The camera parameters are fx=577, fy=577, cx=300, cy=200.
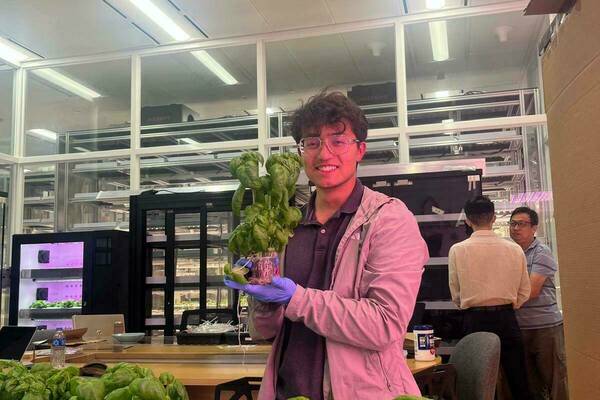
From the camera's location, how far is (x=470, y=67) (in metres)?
6.69

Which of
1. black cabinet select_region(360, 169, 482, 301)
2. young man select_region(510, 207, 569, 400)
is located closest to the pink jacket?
young man select_region(510, 207, 569, 400)

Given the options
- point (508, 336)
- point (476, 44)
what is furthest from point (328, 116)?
point (476, 44)

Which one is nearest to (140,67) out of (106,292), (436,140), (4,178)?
(4,178)

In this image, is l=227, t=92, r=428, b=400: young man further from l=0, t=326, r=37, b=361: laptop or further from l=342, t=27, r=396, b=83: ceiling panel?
l=342, t=27, r=396, b=83: ceiling panel

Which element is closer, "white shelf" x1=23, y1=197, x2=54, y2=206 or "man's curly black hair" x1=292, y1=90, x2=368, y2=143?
"man's curly black hair" x1=292, y1=90, x2=368, y2=143

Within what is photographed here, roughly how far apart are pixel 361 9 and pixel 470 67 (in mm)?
1512

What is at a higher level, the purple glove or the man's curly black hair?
the man's curly black hair

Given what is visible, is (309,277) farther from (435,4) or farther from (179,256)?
(435,4)

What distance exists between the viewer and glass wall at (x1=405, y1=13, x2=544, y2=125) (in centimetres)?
623

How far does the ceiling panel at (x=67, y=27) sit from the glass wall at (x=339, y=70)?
1.63 m

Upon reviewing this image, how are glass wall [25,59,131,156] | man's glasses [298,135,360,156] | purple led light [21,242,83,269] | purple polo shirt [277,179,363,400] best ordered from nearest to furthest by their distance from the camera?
purple polo shirt [277,179,363,400], man's glasses [298,135,360,156], purple led light [21,242,83,269], glass wall [25,59,131,156]

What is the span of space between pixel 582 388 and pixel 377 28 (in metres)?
5.97

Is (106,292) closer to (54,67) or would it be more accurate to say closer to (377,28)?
(54,67)

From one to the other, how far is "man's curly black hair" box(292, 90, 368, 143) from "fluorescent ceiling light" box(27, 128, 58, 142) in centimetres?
662
